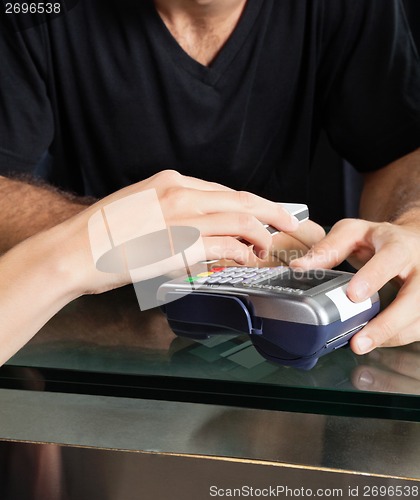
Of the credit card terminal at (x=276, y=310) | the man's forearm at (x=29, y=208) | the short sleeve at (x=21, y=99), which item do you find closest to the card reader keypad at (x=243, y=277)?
the credit card terminal at (x=276, y=310)

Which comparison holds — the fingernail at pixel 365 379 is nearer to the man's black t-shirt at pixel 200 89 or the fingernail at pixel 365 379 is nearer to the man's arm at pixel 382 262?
the man's arm at pixel 382 262

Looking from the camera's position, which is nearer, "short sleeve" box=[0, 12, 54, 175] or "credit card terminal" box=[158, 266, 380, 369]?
"credit card terminal" box=[158, 266, 380, 369]

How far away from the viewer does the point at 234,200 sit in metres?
0.69

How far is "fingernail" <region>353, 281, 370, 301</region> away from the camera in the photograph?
57cm

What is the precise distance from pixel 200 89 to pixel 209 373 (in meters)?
0.74

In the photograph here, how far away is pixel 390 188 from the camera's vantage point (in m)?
1.14

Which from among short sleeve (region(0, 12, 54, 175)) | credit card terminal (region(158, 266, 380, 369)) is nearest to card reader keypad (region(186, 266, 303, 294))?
credit card terminal (region(158, 266, 380, 369))

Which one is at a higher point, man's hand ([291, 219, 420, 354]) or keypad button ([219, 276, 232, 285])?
keypad button ([219, 276, 232, 285])

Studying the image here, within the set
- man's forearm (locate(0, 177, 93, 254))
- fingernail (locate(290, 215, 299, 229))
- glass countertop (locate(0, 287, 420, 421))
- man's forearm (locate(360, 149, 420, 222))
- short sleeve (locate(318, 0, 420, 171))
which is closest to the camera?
glass countertop (locate(0, 287, 420, 421))

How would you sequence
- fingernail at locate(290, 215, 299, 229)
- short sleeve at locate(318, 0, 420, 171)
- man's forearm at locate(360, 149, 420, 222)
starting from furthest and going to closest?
short sleeve at locate(318, 0, 420, 171) → man's forearm at locate(360, 149, 420, 222) → fingernail at locate(290, 215, 299, 229)

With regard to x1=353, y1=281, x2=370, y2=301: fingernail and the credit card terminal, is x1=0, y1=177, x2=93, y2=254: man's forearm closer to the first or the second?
the credit card terminal

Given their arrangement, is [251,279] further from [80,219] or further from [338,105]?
[338,105]

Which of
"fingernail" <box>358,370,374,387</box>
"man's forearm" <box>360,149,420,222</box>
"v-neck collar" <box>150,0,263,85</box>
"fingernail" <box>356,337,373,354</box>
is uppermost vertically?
"v-neck collar" <box>150,0,263,85</box>

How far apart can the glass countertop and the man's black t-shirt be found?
1.97 feet
